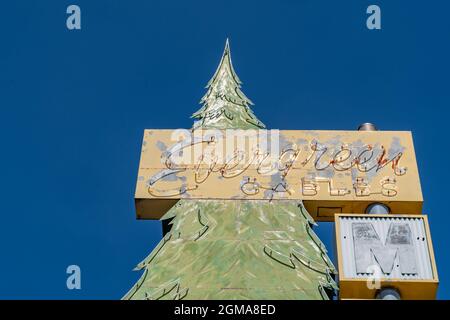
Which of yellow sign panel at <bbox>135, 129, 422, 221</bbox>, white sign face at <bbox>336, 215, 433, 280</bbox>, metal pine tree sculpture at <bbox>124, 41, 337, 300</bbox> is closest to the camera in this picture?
metal pine tree sculpture at <bbox>124, 41, 337, 300</bbox>

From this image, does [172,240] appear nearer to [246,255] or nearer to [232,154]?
[246,255]

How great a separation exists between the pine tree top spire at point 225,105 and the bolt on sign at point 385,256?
478 centimetres

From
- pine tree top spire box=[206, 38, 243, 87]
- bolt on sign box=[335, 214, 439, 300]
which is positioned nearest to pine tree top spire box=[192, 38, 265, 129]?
pine tree top spire box=[206, 38, 243, 87]

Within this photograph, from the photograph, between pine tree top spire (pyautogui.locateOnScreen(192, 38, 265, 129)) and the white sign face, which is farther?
pine tree top spire (pyautogui.locateOnScreen(192, 38, 265, 129))

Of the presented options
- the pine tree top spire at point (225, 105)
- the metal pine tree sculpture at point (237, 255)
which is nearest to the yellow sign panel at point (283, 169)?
the metal pine tree sculpture at point (237, 255)

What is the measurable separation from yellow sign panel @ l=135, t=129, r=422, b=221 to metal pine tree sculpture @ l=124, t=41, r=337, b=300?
1.73ft

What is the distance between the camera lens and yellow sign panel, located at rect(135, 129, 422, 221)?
20.1m

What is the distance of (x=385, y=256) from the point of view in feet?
58.9

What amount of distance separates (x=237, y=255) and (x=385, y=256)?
3173 millimetres

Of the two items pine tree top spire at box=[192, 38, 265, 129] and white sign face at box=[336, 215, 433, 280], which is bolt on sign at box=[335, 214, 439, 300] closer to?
white sign face at box=[336, 215, 433, 280]

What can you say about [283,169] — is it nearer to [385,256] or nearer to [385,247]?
[385,247]

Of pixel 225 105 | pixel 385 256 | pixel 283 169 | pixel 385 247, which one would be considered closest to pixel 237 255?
pixel 385 256

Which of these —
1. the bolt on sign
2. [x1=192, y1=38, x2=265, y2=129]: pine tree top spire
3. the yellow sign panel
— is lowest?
the bolt on sign

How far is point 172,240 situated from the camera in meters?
18.5
